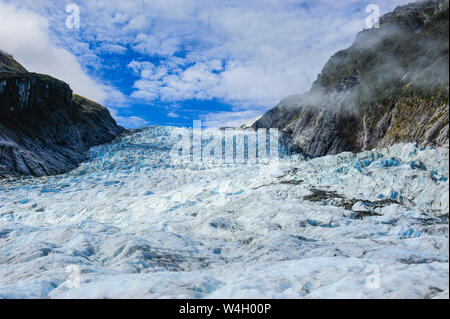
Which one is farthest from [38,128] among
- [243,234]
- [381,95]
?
[381,95]

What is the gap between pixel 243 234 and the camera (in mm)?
18297

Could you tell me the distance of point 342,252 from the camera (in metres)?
13.0

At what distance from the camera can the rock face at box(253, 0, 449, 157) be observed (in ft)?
94.0

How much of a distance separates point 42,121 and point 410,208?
202ft

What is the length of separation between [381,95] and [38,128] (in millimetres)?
56368
